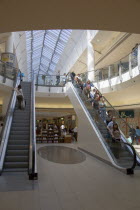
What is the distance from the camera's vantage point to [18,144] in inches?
305

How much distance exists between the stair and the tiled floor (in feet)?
1.74

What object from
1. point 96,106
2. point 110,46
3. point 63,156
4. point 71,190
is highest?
point 110,46

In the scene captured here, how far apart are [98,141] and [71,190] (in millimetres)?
4182

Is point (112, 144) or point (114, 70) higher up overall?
point (114, 70)

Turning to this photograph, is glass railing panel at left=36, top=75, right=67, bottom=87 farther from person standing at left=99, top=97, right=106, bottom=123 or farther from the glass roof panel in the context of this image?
person standing at left=99, top=97, right=106, bottom=123

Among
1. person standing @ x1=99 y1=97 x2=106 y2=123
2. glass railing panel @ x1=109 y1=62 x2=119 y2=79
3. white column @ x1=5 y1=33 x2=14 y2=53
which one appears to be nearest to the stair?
person standing @ x1=99 y1=97 x2=106 y2=123

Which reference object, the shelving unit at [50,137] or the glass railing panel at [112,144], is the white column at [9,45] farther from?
the glass railing panel at [112,144]

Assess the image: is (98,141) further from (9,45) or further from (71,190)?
(9,45)

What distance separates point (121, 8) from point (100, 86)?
444 inches

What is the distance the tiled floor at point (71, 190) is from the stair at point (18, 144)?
0.53 meters

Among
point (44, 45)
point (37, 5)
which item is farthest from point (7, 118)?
point (44, 45)

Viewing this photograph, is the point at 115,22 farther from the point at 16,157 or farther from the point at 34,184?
the point at 16,157

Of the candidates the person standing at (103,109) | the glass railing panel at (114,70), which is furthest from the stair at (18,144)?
the glass railing panel at (114,70)

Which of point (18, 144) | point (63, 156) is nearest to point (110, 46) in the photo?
point (63, 156)
